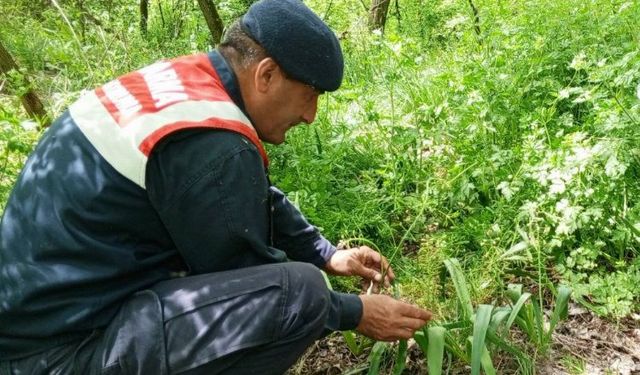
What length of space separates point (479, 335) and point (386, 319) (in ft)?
0.89

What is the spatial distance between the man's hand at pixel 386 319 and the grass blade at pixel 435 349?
51mm

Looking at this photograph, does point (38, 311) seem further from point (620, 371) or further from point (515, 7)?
point (515, 7)

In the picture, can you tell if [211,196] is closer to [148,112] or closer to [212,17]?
[148,112]

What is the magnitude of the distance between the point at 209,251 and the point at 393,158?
4.31 feet

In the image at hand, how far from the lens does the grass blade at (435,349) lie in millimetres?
1762

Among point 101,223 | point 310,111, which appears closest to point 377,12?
point 310,111

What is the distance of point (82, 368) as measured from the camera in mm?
1509

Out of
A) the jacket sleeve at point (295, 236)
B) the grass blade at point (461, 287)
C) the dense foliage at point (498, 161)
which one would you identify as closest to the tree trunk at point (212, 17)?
the dense foliage at point (498, 161)

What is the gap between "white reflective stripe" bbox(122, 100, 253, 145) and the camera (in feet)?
4.75


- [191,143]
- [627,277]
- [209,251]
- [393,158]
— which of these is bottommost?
[627,277]

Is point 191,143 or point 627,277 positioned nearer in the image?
point 191,143

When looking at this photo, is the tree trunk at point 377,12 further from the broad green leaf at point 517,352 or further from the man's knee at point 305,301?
the man's knee at point 305,301

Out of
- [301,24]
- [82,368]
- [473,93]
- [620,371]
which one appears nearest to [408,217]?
[473,93]

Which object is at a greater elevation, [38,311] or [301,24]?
[301,24]
